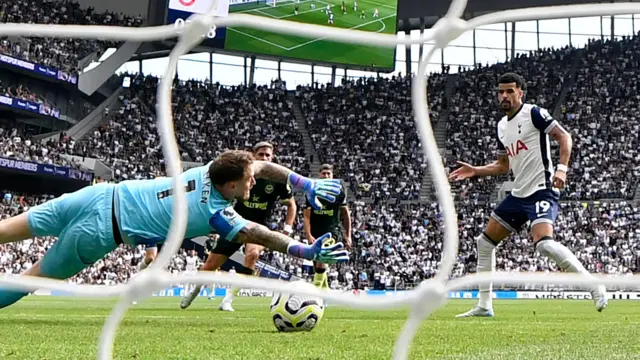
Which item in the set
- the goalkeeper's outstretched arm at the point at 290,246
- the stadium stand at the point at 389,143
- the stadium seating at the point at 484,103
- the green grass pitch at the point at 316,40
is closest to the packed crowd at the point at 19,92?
the stadium stand at the point at 389,143

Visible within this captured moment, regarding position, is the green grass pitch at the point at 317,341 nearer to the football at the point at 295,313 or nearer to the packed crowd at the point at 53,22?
the football at the point at 295,313

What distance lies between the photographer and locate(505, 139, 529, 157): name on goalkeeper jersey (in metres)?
6.96

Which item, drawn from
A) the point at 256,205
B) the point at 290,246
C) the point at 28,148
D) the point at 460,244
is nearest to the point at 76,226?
the point at 290,246

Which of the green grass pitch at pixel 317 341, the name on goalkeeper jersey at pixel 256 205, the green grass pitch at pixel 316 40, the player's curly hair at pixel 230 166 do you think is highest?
the green grass pitch at pixel 316 40

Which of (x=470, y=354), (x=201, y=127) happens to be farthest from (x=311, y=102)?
(x=470, y=354)

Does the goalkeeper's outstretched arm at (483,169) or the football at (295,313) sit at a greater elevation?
the goalkeeper's outstretched arm at (483,169)

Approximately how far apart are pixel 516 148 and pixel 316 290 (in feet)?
14.5

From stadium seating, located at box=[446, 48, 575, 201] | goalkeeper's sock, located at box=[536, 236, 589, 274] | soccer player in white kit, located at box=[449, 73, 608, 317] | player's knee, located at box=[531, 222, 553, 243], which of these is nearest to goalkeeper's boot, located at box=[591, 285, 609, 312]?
soccer player in white kit, located at box=[449, 73, 608, 317]

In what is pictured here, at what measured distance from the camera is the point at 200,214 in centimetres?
460

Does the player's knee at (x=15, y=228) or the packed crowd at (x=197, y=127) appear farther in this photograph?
the packed crowd at (x=197, y=127)

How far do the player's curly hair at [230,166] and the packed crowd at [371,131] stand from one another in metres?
26.2

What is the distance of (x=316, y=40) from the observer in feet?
99.5

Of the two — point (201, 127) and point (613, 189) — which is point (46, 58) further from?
point (613, 189)

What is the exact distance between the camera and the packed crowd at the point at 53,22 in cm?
2955
